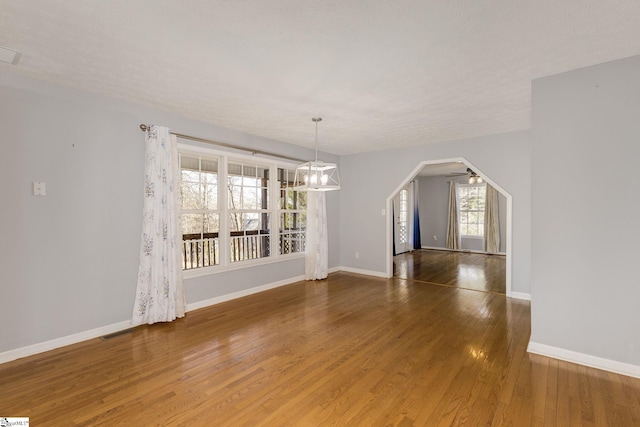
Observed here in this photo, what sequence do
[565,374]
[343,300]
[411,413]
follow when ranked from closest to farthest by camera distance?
1. [411,413]
2. [565,374]
3. [343,300]

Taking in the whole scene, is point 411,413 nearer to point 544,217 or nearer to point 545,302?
point 545,302

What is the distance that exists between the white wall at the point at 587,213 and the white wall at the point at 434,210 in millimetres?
7162

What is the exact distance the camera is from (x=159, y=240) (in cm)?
357

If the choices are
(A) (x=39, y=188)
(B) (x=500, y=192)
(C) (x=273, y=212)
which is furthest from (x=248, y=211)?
(B) (x=500, y=192)

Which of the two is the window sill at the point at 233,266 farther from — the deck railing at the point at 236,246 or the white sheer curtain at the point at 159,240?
the white sheer curtain at the point at 159,240

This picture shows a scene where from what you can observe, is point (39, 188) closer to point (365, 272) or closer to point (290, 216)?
point (290, 216)

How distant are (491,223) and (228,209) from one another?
7936mm

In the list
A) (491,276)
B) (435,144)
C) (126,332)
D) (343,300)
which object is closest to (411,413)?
(343,300)

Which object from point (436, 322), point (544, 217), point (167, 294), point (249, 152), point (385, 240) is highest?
point (249, 152)

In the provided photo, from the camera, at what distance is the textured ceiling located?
5.99ft

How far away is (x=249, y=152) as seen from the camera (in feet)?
15.6

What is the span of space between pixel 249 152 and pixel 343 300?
2.81 meters

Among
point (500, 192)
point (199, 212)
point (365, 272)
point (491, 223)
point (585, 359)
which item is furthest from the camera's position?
point (491, 223)

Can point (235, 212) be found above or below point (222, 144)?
below
